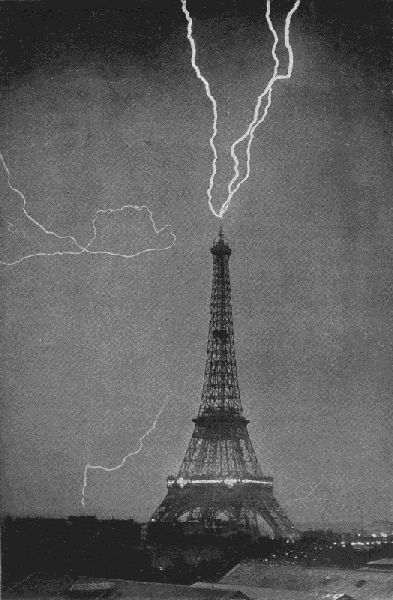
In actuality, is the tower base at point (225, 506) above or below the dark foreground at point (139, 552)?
above

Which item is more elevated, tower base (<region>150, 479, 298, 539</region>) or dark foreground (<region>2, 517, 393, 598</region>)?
tower base (<region>150, 479, 298, 539</region>)

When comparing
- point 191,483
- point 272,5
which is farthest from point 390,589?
point 191,483

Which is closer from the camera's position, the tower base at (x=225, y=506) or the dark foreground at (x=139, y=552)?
the dark foreground at (x=139, y=552)

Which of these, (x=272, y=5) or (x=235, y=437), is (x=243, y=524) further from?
(x=272, y=5)

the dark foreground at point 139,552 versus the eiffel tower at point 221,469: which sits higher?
the eiffel tower at point 221,469

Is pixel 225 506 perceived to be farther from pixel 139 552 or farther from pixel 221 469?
pixel 139 552

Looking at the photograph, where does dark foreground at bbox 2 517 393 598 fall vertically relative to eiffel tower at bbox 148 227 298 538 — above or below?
below

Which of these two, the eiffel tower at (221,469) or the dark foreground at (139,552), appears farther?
the eiffel tower at (221,469)

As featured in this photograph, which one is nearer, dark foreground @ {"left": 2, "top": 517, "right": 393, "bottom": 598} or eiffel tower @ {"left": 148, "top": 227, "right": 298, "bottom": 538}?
dark foreground @ {"left": 2, "top": 517, "right": 393, "bottom": 598}

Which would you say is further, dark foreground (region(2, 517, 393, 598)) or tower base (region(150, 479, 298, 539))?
tower base (region(150, 479, 298, 539))
